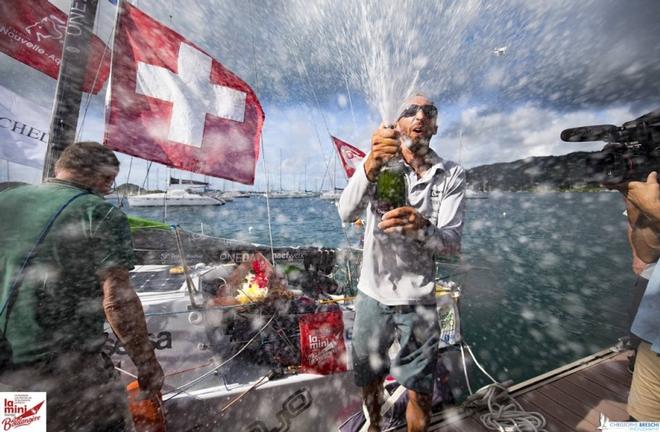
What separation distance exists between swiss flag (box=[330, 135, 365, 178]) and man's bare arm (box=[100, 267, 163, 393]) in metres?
9.21

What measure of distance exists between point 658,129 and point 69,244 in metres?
3.65

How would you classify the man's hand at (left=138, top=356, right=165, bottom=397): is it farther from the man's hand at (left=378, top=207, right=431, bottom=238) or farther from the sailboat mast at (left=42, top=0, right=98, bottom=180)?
the sailboat mast at (left=42, top=0, right=98, bottom=180)

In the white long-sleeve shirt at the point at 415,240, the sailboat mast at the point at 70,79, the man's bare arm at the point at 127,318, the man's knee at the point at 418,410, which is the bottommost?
the man's knee at the point at 418,410

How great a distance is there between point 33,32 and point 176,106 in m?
1.77

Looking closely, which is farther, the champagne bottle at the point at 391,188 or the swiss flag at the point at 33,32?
the swiss flag at the point at 33,32

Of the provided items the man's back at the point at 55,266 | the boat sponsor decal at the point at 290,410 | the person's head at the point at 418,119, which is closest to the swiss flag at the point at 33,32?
the man's back at the point at 55,266

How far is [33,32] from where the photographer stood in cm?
343

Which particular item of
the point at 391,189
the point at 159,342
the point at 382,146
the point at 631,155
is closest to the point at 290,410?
the point at 159,342

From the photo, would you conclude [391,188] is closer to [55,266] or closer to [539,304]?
[55,266]

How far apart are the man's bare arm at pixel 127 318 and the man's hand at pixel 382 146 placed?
167 cm

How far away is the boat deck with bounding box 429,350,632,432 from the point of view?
2633 millimetres

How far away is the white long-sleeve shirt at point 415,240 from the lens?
1769 millimetres

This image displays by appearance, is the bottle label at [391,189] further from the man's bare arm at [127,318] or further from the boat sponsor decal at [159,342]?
the boat sponsor decal at [159,342]

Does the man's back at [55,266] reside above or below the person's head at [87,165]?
below
